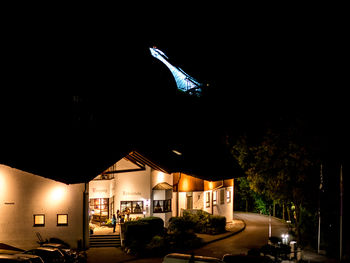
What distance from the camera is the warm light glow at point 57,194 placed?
21.7 meters

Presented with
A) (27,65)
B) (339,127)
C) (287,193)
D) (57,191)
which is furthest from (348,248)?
(27,65)

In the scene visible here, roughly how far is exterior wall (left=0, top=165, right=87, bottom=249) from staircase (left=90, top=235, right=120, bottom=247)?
1670mm

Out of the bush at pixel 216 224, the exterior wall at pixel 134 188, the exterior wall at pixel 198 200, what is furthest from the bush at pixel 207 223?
the exterior wall at pixel 134 188

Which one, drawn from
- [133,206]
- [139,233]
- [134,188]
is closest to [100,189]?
[134,188]

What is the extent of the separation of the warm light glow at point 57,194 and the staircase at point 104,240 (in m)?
3.77

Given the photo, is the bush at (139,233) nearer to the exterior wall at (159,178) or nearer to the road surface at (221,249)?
the road surface at (221,249)

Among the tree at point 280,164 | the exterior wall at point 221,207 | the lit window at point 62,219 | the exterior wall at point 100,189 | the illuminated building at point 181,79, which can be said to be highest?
the illuminated building at point 181,79

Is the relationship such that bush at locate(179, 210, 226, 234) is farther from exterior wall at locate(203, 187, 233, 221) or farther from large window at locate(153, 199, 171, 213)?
exterior wall at locate(203, 187, 233, 221)

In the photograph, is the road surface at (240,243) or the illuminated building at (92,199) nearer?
the illuminated building at (92,199)

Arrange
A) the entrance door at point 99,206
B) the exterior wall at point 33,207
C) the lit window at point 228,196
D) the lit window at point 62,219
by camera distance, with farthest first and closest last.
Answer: the lit window at point 228,196 < the entrance door at point 99,206 < the lit window at point 62,219 < the exterior wall at point 33,207

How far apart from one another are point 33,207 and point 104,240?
5172mm

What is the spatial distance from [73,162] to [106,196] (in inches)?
355

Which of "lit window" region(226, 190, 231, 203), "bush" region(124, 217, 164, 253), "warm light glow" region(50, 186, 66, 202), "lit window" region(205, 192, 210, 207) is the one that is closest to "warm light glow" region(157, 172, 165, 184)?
"lit window" region(205, 192, 210, 207)

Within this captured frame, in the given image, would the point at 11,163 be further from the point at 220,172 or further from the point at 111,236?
the point at 220,172
